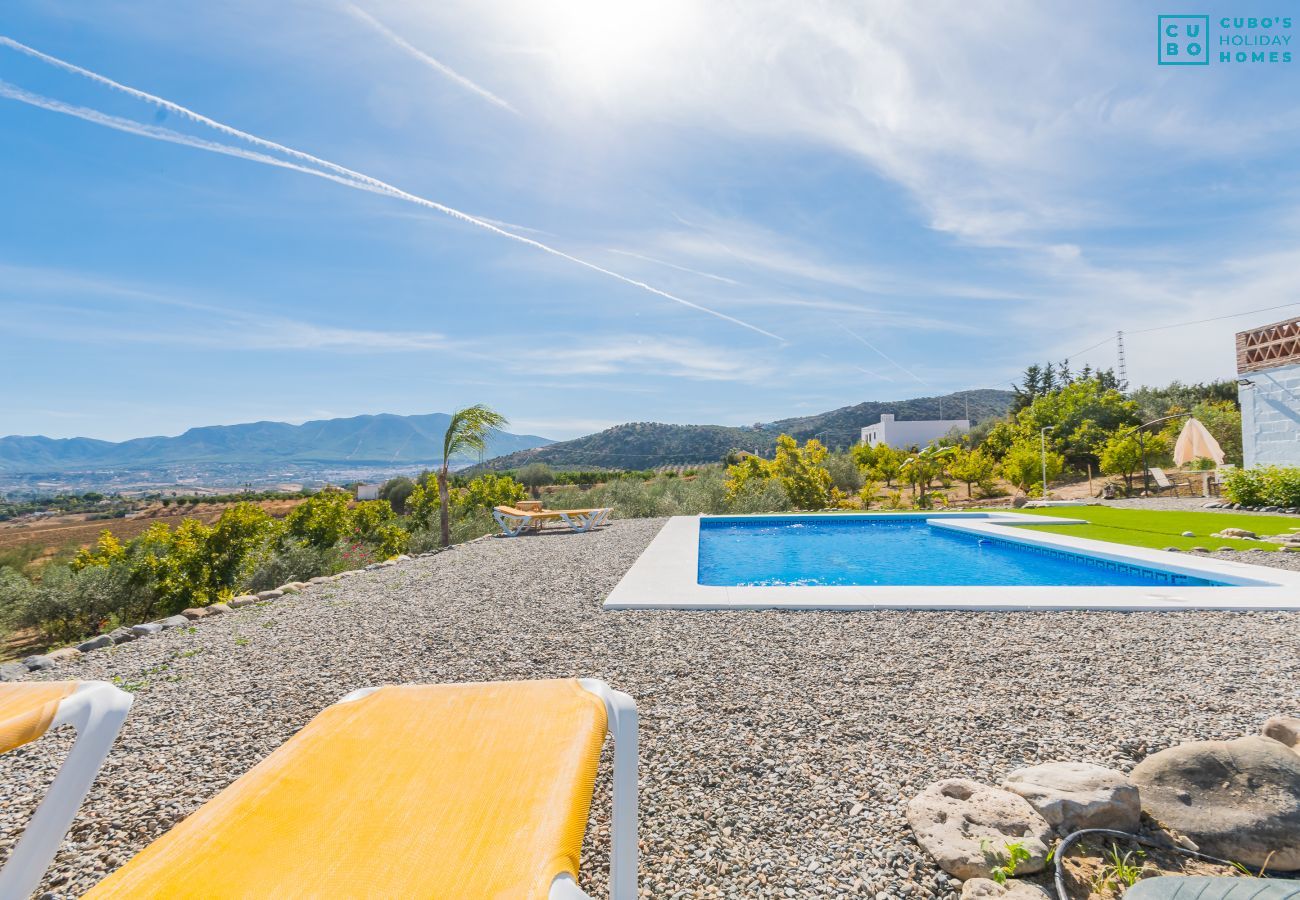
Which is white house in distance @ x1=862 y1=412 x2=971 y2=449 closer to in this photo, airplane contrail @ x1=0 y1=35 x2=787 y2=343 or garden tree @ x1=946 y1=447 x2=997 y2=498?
garden tree @ x1=946 y1=447 x2=997 y2=498

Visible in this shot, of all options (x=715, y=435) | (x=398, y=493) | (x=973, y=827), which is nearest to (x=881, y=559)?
(x=973, y=827)

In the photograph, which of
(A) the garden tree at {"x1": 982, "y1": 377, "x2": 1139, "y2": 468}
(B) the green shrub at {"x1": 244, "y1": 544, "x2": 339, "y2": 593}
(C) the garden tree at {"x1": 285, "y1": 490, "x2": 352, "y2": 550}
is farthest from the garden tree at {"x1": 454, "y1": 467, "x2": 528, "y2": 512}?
(A) the garden tree at {"x1": 982, "y1": 377, "x2": 1139, "y2": 468}

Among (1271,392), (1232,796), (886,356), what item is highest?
(886,356)

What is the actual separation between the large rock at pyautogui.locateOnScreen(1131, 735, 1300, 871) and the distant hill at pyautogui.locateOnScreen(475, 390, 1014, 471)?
53495mm

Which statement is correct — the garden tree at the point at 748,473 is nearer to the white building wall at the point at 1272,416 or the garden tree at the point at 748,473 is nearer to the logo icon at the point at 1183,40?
the logo icon at the point at 1183,40

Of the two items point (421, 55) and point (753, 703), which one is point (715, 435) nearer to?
point (421, 55)

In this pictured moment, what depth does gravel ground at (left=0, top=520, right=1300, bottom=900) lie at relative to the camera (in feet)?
6.22

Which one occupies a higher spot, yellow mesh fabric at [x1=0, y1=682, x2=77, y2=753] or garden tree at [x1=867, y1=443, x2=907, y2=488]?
garden tree at [x1=867, y1=443, x2=907, y2=488]

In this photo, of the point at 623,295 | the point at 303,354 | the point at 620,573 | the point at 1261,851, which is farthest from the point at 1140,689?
the point at 303,354

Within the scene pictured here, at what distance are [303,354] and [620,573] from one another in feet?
80.5

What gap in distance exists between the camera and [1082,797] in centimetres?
192

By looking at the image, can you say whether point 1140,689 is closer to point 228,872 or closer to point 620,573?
point 228,872

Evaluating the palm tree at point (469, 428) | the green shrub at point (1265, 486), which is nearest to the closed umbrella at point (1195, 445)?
the green shrub at point (1265, 486)

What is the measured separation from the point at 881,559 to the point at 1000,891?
8.06 meters
